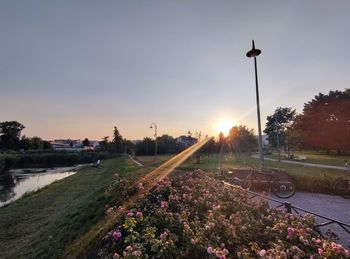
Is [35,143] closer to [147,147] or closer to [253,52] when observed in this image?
[147,147]

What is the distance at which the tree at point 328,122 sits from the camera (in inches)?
1540

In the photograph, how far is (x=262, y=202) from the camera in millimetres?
5383

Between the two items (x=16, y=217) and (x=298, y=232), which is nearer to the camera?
(x=298, y=232)

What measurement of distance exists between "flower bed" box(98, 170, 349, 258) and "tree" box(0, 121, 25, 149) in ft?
304

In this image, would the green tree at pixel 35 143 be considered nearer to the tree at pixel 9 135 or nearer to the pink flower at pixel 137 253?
the tree at pixel 9 135

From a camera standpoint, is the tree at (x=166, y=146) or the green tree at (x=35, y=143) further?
the green tree at (x=35, y=143)

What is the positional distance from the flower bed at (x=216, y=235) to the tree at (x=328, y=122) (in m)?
41.1

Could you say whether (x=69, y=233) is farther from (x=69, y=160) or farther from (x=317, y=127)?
(x=69, y=160)

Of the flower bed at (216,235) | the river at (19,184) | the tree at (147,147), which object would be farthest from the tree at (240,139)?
the flower bed at (216,235)

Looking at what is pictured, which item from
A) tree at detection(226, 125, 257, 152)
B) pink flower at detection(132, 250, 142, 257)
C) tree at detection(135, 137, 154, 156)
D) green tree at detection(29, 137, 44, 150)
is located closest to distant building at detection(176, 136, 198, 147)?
tree at detection(135, 137, 154, 156)

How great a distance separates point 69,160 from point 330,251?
65.4 metres

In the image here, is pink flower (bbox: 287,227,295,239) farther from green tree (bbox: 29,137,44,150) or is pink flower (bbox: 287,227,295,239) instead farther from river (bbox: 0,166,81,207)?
green tree (bbox: 29,137,44,150)

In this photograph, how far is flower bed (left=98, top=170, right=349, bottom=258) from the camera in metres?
3.23

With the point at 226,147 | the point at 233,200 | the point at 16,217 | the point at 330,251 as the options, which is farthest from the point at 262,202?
the point at 226,147
